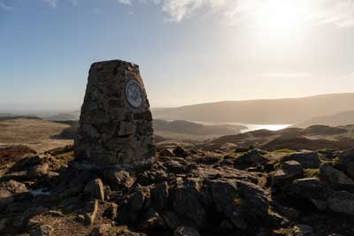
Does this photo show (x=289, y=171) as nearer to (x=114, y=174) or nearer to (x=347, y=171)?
(x=347, y=171)

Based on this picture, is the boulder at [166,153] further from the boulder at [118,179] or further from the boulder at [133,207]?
the boulder at [133,207]

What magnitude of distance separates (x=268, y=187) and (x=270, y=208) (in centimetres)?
259

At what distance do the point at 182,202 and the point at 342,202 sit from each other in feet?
19.8

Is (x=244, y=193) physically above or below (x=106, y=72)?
below

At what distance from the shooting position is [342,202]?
1286 cm

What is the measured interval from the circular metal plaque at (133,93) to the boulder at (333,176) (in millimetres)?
9299

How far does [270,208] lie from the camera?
519 inches

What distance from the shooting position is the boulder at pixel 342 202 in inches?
500

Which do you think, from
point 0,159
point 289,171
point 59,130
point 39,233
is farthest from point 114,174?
point 59,130

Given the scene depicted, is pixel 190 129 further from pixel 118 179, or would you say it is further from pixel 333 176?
pixel 333 176

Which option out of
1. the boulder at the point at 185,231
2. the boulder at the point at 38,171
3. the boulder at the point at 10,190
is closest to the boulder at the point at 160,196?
the boulder at the point at 185,231

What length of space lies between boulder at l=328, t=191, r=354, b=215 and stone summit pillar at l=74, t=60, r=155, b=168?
890 centimetres

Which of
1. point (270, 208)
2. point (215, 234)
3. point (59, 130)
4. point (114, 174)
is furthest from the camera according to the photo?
point (59, 130)

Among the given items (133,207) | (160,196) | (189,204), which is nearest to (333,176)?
(189,204)
